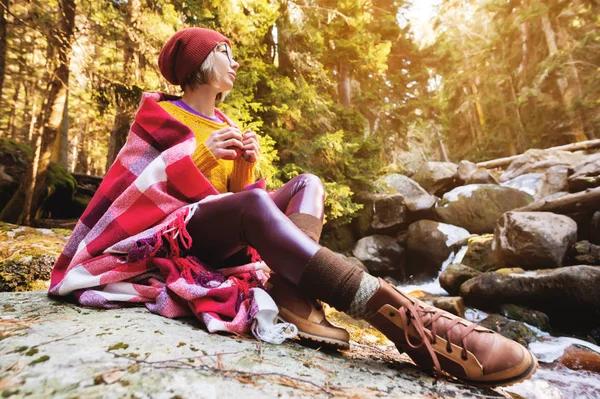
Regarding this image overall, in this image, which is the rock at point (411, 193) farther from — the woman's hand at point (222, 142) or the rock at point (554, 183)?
the woman's hand at point (222, 142)

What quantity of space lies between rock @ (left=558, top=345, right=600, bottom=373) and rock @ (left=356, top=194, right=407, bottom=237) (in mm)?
6250

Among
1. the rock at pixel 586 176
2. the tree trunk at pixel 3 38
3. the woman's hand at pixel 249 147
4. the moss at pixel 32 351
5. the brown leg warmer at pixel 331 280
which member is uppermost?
the tree trunk at pixel 3 38

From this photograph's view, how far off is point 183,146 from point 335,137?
579cm

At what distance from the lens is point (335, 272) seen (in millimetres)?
1226

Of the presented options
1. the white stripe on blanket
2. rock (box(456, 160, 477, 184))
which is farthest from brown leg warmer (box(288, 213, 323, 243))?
rock (box(456, 160, 477, 184))

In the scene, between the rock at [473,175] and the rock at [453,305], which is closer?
the rock at [453,305]

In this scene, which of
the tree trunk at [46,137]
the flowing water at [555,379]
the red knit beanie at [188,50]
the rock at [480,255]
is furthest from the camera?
the rock at [480,255]

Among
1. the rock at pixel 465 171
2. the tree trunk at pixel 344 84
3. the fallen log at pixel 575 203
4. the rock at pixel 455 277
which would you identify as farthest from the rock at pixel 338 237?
the rock at pixel 465 171

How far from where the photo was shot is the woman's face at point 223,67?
196cm

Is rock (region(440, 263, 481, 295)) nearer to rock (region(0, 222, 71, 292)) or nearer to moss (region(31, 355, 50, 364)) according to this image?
rock (region(0, 222, 71, 292))

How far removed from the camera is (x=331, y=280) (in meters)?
1.22

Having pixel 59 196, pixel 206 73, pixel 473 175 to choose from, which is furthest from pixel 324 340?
pixel 473 175

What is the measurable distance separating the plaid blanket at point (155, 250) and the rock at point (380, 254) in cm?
807

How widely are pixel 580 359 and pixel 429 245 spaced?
19.4ft
